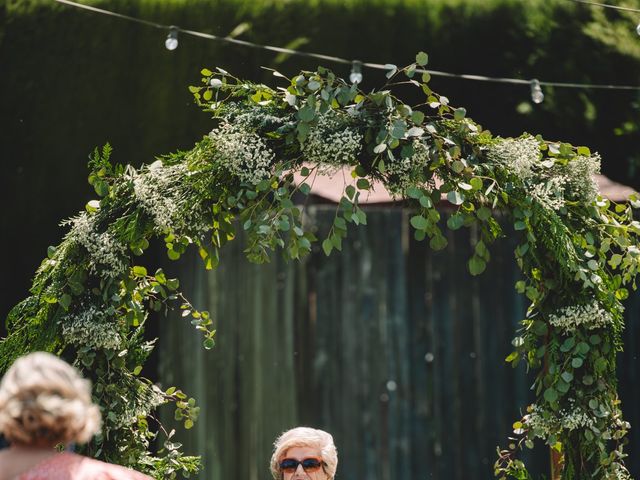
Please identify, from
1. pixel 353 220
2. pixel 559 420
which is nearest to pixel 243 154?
pixel 353 220

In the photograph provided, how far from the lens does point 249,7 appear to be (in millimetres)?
6578

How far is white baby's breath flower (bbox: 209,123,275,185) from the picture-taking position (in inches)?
152

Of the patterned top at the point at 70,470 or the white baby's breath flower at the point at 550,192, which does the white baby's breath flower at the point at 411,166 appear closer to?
the white baby's breath flower at the point at 550,192

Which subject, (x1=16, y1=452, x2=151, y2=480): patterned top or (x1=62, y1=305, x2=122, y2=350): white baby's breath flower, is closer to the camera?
(x1=16, y1=452, x2=151, y2=480): patterned top

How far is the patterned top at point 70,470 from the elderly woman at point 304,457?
5.13 feet

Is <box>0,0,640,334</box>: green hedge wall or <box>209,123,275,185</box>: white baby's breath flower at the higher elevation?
<box>0,0,640,334</box>: green hedge wall

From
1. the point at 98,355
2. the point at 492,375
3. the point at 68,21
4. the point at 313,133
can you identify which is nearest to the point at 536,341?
the point at 313,133

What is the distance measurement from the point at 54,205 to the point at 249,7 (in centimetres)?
156

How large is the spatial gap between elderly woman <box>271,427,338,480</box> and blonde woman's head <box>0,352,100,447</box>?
1650 millimetres

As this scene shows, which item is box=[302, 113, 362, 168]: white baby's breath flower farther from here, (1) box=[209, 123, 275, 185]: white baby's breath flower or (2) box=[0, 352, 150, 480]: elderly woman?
(2) box=[0, 352, 150, 480]: elderly woman

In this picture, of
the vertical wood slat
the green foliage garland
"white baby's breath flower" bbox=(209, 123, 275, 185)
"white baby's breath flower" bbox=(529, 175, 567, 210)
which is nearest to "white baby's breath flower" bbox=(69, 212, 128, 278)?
the green foliage garland

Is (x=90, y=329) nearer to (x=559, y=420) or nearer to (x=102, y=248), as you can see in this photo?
(x=102, y=248)

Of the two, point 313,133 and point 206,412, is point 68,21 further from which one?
point 313,133

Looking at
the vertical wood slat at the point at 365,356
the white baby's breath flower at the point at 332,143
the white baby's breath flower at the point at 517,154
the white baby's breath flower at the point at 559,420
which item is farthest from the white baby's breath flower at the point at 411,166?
the vertical wood slat at the point at 365,356
